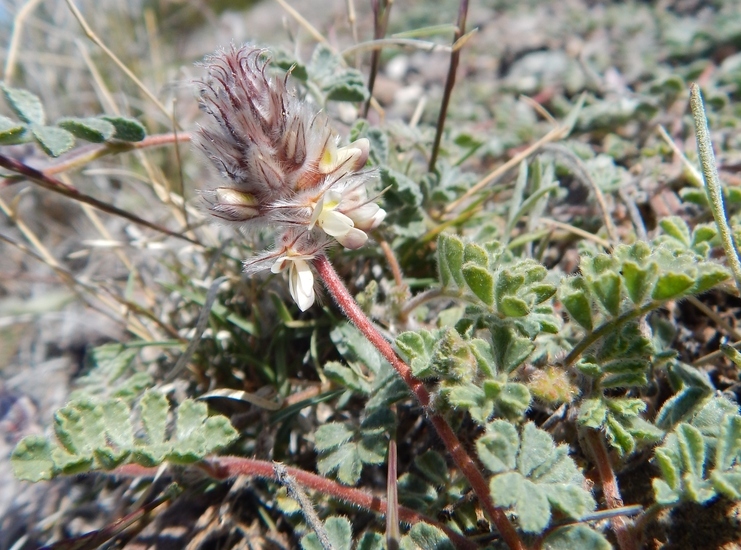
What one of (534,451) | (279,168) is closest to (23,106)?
(279,168)

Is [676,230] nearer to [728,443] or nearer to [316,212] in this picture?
[728,443]

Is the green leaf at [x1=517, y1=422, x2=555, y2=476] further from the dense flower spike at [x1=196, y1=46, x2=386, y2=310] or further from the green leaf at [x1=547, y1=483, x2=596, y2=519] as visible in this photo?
the dense flower spike at [x1=196, y1=46, x2=386, y2=310]

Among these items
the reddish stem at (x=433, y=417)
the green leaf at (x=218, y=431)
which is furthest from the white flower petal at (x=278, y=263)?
the green leaf at (x=218, y=431)

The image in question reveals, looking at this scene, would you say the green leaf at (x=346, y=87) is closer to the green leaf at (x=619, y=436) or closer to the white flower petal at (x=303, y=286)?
the white flower petal at (x=303, y=286)

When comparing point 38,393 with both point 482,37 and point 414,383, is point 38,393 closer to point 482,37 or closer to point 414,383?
point 414,383

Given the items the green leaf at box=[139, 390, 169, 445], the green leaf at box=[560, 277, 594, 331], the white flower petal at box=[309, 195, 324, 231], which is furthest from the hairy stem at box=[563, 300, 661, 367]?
the green leaf at box=[139, 390, 169, 445]

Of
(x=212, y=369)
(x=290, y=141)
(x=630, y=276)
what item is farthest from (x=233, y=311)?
(x=630, y=276)
